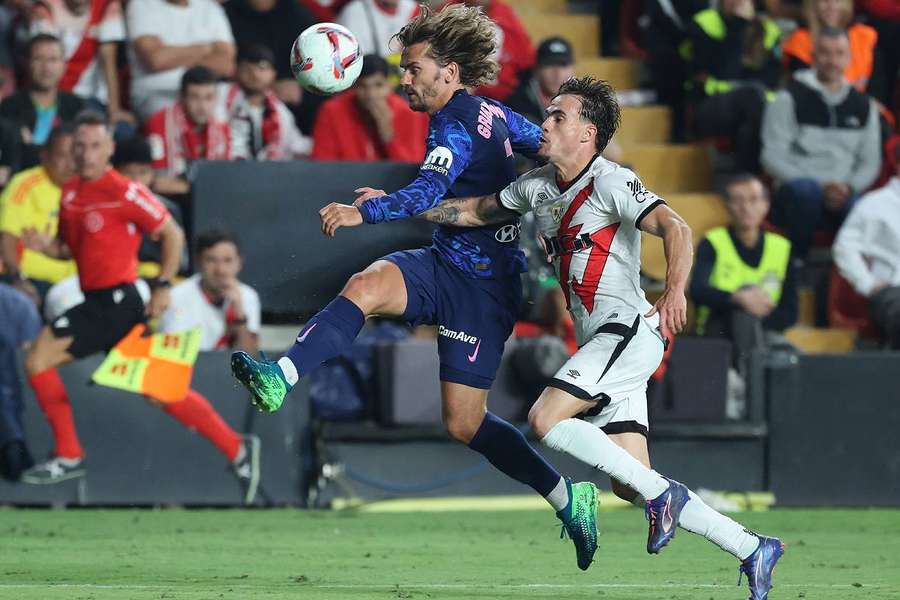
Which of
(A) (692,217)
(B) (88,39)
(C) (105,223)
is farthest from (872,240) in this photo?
(B) (88,39)

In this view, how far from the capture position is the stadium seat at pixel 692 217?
37.9ft

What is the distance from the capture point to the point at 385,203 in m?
6.13

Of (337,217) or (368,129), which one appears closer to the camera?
(337,217)

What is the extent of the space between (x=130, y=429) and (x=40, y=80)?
2.76 m

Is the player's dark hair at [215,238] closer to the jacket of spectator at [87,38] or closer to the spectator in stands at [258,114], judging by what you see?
the spectator in stands at [258,114]

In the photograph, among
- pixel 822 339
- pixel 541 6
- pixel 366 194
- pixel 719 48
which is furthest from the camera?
pixel 541 6

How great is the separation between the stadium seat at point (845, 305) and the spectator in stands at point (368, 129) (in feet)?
9.99

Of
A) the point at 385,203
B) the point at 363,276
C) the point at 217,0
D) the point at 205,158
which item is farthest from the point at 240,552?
the point at 217,0

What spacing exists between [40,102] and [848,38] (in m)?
6.08

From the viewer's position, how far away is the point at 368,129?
11227 millimetres

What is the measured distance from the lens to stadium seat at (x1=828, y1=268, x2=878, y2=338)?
1144 centimetres

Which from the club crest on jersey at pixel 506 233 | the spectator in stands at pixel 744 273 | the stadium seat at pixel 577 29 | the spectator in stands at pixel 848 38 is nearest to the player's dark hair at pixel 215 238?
the spectator in stands at pixel 744 273

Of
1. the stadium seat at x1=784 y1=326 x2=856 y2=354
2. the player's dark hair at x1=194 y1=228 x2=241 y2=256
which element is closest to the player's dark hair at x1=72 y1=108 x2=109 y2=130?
the player's dark hair at x1=194 y1=228 x2=241 y2=256

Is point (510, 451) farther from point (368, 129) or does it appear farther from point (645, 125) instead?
point (645, 125)
